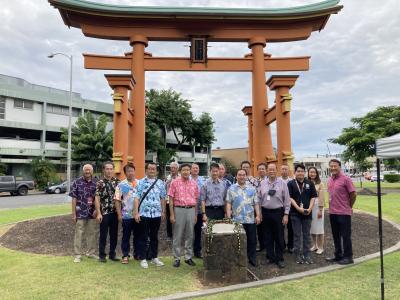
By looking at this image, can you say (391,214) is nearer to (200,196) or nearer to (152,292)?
(200,196)

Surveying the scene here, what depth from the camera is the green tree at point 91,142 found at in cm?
2828

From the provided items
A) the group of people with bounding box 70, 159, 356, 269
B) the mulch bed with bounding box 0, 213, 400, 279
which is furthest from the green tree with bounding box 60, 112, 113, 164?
the group of people with bounding box 70, 159, 356, 269

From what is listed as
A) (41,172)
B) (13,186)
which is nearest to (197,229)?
(13,186)

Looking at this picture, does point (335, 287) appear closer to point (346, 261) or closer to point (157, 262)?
point (346, 261)

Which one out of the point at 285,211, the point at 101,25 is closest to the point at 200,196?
the point at 285,211

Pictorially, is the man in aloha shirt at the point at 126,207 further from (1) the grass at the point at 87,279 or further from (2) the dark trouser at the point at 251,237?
(2) the dark trouser at the point at 251,237

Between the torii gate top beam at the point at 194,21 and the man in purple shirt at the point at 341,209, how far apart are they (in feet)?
16.2

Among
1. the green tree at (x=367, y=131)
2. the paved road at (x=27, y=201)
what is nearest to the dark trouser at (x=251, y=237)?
the paved road at (x=27, y=201)

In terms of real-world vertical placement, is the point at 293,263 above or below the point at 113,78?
below

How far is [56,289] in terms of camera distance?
4.60 m

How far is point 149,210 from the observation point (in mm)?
5730

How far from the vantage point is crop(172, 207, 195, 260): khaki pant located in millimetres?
5711

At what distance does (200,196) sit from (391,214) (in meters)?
8.31

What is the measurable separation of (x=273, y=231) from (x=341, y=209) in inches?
50.0
